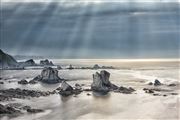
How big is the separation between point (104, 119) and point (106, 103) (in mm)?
13747

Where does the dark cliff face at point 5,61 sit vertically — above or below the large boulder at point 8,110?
above

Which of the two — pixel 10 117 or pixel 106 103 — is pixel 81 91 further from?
pixel 10 117

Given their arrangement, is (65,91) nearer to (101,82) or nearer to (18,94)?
(18,94)

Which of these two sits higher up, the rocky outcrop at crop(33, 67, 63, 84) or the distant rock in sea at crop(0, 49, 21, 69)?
the distant rock in sea at crop(0, 49, 21, 69)

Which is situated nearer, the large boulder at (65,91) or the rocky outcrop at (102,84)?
the large boulder at (65,91)

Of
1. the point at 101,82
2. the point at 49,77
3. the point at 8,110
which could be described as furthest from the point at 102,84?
the point at 8,110

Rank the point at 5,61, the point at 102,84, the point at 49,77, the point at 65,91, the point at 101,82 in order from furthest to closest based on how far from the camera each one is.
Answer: the point at 5,61, the point at 49,77, the point at 102,84, the point at 101,82, the point at 65,91

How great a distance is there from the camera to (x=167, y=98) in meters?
68.4

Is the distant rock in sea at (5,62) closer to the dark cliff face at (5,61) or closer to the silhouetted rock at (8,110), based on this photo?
the dark cliff face at (5,61)

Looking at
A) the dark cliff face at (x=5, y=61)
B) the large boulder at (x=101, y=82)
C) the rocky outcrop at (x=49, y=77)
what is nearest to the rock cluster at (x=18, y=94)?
the large boulder at (x=101, y=82)

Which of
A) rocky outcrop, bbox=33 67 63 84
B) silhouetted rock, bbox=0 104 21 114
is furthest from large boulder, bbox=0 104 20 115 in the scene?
rocky outcrop, bbox=33 67 63 84

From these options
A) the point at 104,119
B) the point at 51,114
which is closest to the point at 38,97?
the point at 51,114

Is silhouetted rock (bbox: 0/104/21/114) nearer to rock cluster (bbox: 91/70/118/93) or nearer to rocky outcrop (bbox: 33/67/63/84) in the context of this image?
rock cluster (bbox: 91/70/118/93)

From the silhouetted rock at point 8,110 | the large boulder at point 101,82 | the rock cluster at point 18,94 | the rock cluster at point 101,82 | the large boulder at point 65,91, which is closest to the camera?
the silhouetted rock at point 8,110
